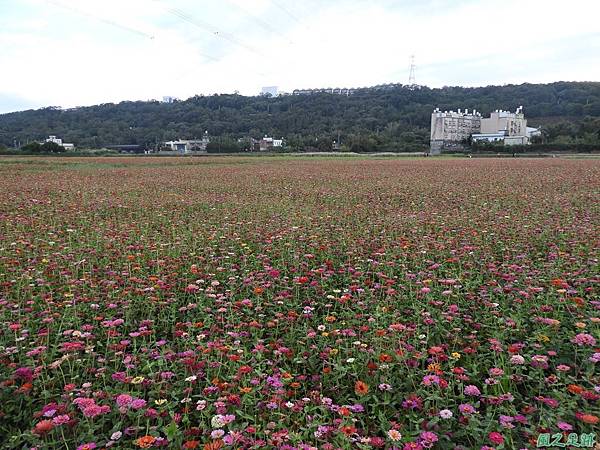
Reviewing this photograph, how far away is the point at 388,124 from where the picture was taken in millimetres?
106625

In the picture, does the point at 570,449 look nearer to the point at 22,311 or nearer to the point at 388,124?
the point at 22,311

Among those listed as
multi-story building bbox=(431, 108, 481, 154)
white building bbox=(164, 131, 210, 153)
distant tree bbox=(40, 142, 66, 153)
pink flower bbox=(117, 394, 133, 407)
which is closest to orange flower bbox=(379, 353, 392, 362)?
pink flower bbox=(117, 394, 133, 407)

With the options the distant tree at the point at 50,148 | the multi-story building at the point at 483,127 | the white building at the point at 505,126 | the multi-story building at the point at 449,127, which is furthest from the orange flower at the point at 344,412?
the white building at the point at 505,126

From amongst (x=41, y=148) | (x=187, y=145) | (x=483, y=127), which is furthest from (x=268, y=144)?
(x=483, y=127)

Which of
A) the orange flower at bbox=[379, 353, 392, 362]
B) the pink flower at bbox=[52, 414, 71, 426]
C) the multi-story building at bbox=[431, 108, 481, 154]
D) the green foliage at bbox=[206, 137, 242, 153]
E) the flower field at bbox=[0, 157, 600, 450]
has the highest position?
the multi-story building at bbox=[431, 108, 481, 154]

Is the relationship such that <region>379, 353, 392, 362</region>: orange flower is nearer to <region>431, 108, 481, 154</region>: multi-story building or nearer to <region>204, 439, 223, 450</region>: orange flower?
<region>204, 439, 223, 450</region>: orange flower

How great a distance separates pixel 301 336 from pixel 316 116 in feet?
361

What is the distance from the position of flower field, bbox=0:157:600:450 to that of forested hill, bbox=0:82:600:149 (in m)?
77.4

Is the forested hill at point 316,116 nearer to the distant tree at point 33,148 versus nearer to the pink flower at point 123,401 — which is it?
the distant tree at point 33,148

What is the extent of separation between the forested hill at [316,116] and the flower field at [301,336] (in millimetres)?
77434

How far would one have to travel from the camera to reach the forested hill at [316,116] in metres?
86.5

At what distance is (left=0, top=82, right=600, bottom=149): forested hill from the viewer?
86.5 metres

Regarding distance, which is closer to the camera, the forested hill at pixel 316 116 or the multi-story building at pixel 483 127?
the forested hill at pixel 316 116

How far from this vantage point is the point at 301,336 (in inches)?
146
